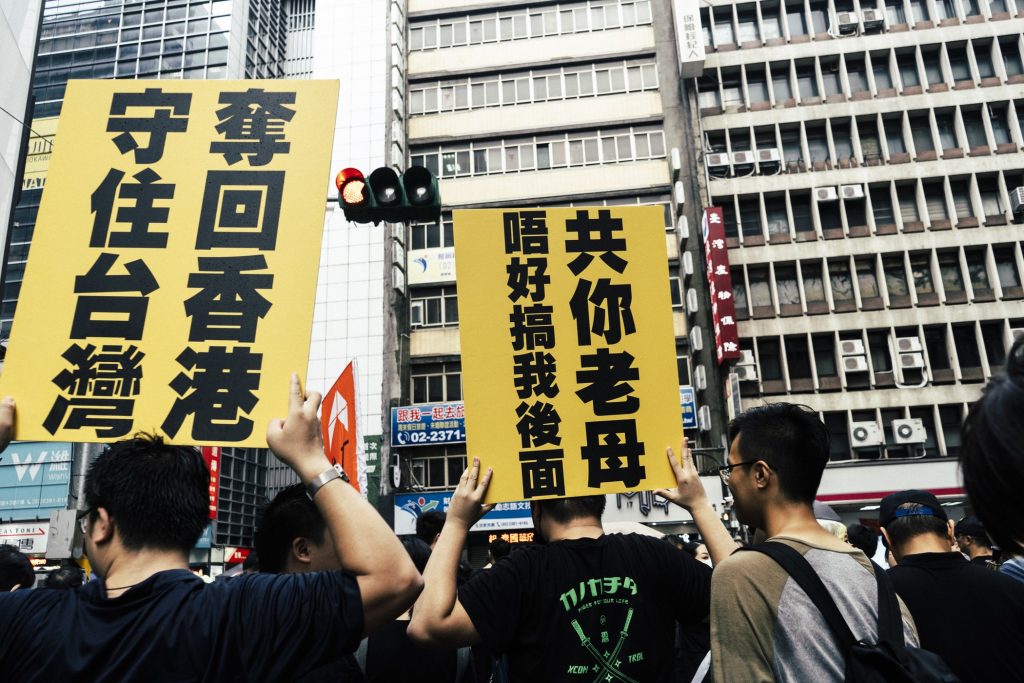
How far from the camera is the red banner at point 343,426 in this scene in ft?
24.7

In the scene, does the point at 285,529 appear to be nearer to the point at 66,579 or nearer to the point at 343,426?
the point at 66,579

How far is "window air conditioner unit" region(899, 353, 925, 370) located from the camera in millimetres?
23016

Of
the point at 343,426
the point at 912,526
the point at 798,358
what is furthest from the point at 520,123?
the point at 912,526

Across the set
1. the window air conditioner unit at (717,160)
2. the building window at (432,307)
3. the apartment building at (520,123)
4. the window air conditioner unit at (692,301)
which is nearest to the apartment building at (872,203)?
the window air conditioner unit at (717,160)

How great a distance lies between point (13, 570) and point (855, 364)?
76.6ft

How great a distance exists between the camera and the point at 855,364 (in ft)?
76.0

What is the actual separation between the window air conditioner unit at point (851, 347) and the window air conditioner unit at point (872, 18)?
11.7 metres

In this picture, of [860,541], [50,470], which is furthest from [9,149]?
[50,470]

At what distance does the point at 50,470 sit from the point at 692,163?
1177 inches

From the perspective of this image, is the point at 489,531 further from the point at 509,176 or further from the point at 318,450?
the point at 318,450

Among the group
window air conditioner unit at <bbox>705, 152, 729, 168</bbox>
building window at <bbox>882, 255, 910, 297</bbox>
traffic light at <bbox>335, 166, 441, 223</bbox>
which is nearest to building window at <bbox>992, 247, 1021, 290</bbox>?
building window at <bbox>882, 255, 910, 297</bbox>

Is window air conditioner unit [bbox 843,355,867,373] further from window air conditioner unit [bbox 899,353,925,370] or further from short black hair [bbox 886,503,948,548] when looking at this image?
short black hair [bbox 886,503,948,548]

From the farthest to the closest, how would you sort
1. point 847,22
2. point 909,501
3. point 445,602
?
point 847,22 < point 909,501 < point 445,602

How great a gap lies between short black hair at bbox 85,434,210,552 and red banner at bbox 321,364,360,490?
18.2 ft
